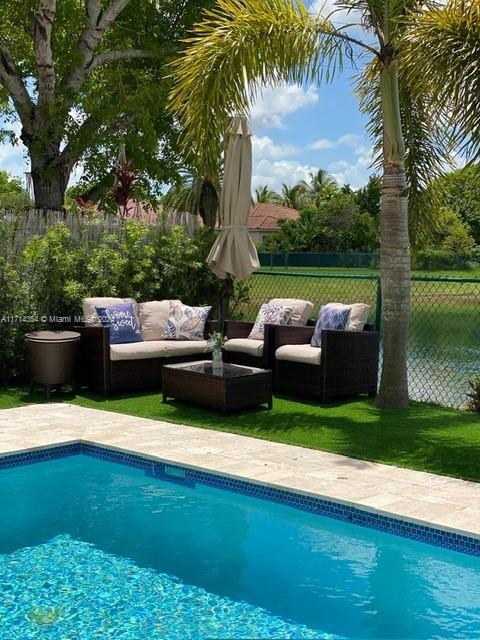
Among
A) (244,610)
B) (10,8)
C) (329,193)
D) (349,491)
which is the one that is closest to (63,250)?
(349,491)

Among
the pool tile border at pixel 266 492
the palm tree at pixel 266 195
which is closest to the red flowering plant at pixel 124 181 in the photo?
the pool tile border at pixel 266 492

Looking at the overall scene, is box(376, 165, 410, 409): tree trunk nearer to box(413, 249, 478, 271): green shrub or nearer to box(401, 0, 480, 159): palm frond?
box(401, 0, 480, 159): palm frond

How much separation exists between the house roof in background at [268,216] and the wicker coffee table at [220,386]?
45058mm

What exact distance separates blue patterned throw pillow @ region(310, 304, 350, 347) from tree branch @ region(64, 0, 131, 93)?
24.8 ft

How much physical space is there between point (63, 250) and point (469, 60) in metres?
5.40

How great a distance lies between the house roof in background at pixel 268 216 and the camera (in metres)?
53.7

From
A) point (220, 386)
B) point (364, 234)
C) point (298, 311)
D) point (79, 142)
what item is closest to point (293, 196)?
point (364, 234)

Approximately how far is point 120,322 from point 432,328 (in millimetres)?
14001

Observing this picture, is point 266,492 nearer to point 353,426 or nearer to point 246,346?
point 353,426

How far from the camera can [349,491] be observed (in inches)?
192

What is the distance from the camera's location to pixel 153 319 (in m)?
9.12

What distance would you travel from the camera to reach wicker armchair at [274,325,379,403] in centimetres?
792

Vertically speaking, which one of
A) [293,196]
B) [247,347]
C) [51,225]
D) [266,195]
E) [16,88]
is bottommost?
[247,347]

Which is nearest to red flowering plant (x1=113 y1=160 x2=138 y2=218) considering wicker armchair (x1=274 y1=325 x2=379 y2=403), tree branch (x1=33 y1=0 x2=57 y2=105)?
tree branch (x1=33 y1=0 x2=57 y2=105)
